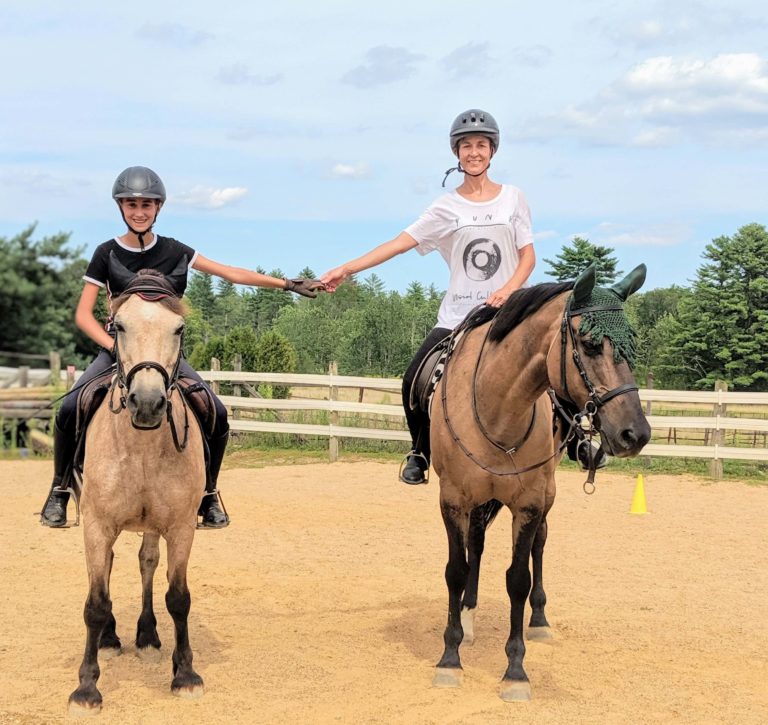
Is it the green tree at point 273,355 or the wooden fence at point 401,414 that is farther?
the green tree at point 273,355

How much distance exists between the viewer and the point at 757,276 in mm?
39688

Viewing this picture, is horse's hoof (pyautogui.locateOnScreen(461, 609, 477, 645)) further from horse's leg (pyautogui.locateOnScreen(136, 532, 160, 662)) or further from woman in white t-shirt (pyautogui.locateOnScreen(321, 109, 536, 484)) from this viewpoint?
horse's leg (pyautogui.locateOnScreen(136, 532, 160, 662))

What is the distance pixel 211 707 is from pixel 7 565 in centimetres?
445

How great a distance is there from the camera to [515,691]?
Result: 4.99m

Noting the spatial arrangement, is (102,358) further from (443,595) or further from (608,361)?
(443,595)

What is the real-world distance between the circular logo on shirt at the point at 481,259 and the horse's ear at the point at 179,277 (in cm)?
193

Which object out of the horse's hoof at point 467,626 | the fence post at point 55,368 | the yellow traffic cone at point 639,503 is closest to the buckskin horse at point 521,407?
the horse's hoof at point 467,626

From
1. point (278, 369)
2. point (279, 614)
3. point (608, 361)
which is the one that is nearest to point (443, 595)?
point (279, 614)

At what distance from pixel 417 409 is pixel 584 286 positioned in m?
2.03

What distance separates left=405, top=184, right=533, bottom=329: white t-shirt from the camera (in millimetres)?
5684

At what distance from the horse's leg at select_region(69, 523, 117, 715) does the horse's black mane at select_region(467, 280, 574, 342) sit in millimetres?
2510

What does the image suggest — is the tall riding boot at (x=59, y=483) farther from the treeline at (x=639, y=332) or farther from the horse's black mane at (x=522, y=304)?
the treeline at (x=639, y=332)

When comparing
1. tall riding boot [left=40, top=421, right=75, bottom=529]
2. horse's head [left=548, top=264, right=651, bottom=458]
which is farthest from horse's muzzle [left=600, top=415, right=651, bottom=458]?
tall riding boot [left=40, top=421, right=75, bottom=529]

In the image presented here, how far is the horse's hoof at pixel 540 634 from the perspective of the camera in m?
6.23
